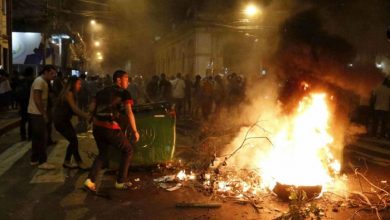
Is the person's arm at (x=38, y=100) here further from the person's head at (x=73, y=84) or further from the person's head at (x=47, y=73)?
the person's head at (x=73, y=84)

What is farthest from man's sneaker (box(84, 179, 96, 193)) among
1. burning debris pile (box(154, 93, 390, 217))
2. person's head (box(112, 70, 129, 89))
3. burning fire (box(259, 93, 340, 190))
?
burning fire (box(259, 93, 340, 190))

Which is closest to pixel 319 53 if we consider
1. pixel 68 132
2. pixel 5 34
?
pixel 68 132

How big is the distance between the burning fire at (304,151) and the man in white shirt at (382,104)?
15.8ft

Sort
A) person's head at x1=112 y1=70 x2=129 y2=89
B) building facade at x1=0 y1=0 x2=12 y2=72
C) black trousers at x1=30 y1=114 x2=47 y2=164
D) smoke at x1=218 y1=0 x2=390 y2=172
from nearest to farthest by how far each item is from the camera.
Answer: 1. person's head at x1=112 y1=70 x2=129 y2=89
2. black trousers at x1=30 y1=114 x2=47 y2=164
3. smoke at x1=218 y1=0 x2=390 y2=172
4. building facade at x1=0 y1=0 x2=12 y2=72

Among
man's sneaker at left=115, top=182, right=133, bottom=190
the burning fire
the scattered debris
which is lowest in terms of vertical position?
the scattered debris

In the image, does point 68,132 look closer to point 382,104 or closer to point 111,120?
point 111,120

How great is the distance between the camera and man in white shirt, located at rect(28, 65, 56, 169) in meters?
7.25

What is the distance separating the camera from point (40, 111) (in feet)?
23.7

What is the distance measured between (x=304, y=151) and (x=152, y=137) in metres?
2.64

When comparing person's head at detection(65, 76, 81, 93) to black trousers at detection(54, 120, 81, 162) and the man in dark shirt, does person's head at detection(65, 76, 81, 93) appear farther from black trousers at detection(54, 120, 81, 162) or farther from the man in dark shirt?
the man in dark shirt

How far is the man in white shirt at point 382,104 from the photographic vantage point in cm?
1136

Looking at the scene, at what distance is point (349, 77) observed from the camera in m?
9.82

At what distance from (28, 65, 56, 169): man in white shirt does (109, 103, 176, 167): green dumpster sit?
1423 millimetres

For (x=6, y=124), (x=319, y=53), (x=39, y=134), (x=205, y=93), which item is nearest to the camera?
(x=39, y=134)
